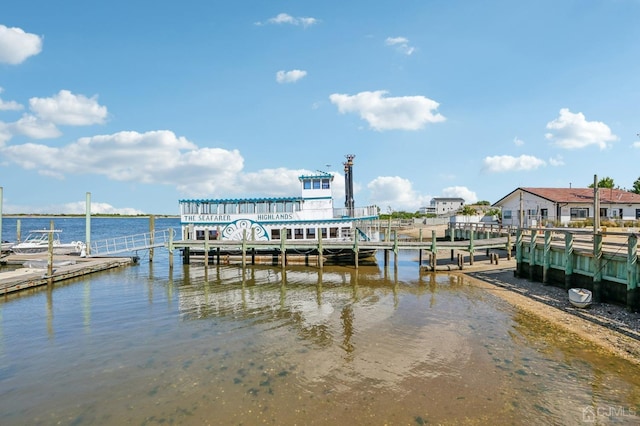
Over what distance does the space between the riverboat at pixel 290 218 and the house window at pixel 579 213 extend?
75.1 ft

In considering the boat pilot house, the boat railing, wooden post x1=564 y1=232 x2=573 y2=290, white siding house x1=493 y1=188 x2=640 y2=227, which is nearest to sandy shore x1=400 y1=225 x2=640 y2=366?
wooden post x1=564 y1=232 x2=573 y2=290

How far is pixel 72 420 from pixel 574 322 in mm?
15526

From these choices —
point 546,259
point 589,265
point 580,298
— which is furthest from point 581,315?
point 546,259

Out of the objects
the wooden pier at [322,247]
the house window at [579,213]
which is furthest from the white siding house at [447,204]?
the wooden pier at [322,247]

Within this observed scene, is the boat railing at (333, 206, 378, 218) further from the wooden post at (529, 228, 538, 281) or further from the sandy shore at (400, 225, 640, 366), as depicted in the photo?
the wooden post at (529, 228, 538, 281)

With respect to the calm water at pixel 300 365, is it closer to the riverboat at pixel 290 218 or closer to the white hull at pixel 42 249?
the riverboat at pixel 290 218

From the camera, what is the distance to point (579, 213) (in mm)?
38906

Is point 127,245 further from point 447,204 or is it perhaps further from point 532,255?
point 447,204

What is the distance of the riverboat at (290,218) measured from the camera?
101 ft

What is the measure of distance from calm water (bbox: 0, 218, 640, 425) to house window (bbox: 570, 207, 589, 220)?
28472mm

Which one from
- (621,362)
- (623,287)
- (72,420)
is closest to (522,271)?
(623,287)

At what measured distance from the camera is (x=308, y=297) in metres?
18.9

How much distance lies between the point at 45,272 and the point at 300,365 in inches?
816

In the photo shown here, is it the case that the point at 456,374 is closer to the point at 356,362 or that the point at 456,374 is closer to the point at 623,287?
the point at 356,362
